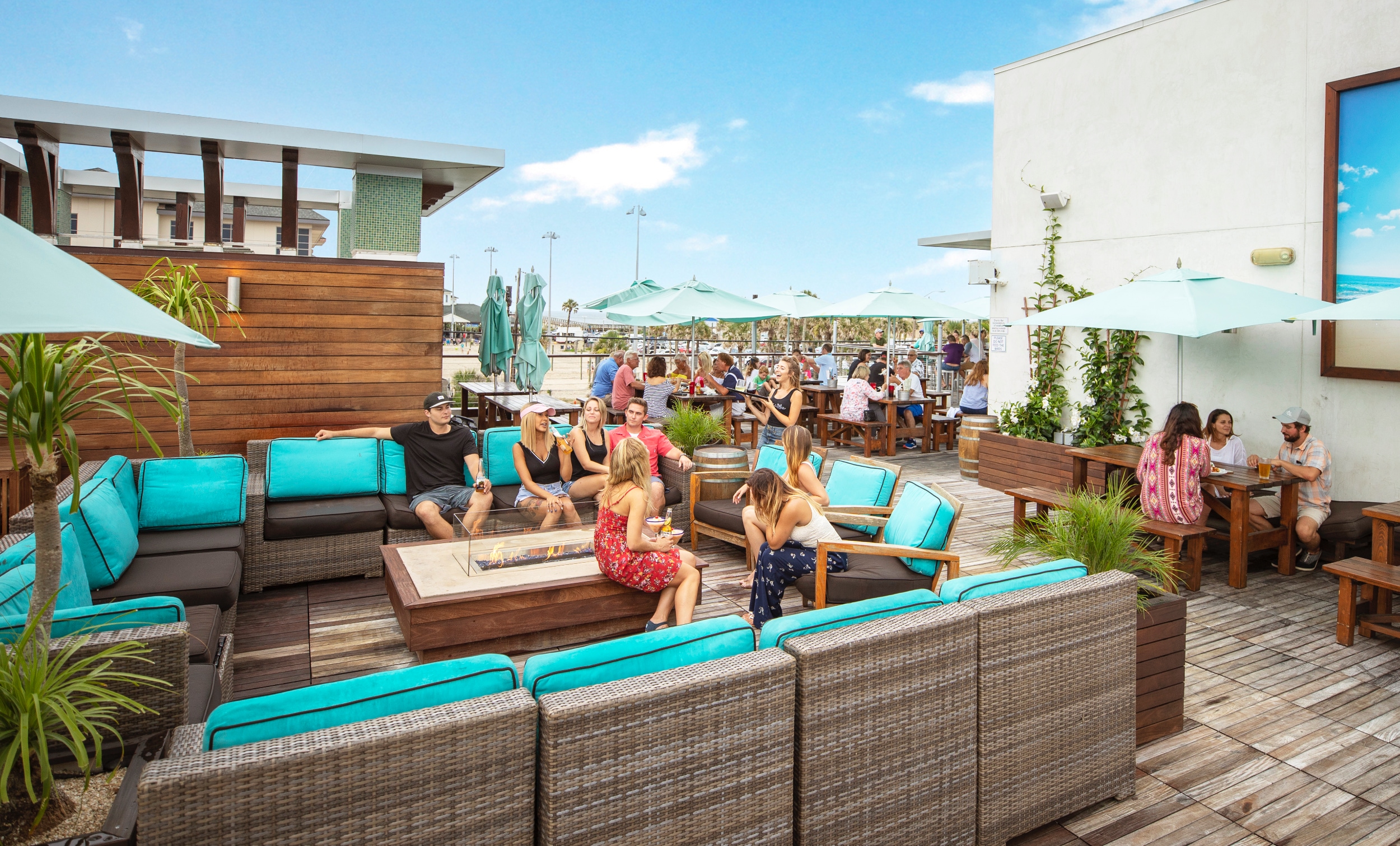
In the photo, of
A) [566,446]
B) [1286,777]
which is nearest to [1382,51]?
[1286,777]

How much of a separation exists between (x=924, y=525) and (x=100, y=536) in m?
4.06

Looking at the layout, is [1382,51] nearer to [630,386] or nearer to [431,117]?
[630,386]

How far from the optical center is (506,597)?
160 inches

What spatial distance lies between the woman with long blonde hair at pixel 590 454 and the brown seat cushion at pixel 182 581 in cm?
239

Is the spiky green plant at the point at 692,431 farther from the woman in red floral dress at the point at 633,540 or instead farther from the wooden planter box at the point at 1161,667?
the wooden planter box at the point at 1161,667

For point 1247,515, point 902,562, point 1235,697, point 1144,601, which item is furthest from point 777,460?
point 1247,515

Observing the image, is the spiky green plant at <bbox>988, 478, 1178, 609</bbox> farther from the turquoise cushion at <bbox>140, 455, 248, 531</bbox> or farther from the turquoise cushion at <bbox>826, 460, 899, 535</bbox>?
Result: the turquoise cushion at <bbox>140, 455, 248, 531</bbox>

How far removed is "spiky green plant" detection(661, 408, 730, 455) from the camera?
7.38 meters

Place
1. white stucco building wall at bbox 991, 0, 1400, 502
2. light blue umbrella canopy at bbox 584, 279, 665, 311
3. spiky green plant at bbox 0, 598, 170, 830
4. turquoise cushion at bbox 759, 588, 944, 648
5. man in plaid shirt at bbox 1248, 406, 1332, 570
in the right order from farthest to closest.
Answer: light blue umbrella canopy at bbox 584, 279, 665, 311
white stucco building wall at bbox 991, 0, 1400, 502
man in plaid shirt at bbox 1248, 406, 1332, 570
turquoise cushion at bbox 759, 588, 944, 648
spiky green plant at bbox 0, 598, 170, 830

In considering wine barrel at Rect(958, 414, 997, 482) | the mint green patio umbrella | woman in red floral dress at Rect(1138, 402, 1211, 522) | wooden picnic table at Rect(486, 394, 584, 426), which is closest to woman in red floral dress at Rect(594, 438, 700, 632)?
woman in red floral dress at Rect(1138, 402, 1211, 522)

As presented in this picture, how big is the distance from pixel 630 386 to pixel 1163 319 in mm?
5657

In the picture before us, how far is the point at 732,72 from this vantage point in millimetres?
56125

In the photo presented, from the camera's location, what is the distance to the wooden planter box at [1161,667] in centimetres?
A: 330

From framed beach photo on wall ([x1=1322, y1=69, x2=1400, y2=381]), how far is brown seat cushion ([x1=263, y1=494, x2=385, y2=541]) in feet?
23.7
